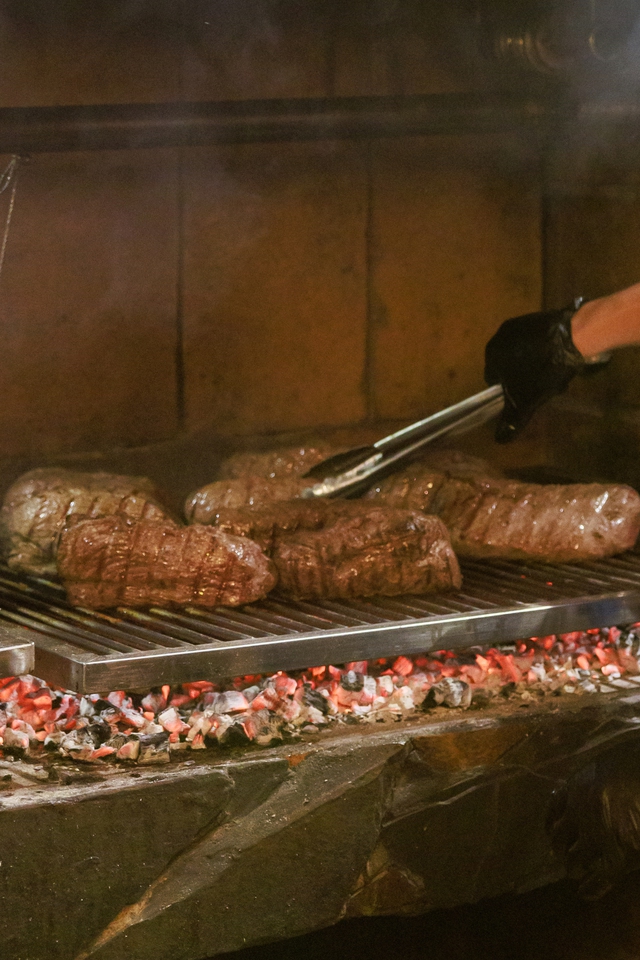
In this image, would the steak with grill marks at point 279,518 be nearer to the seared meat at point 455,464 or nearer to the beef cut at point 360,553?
the beef cut at point 360,553

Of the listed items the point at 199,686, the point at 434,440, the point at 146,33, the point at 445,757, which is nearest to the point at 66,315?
the point at 146,33

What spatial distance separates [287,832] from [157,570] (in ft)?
3.17

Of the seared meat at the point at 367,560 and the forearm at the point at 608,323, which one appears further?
the forearm at the point at 608,323

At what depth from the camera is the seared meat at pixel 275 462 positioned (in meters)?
4.62

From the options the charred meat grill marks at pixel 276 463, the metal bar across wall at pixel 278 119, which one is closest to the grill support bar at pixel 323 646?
the charred meat grill marks at pixel 276 463

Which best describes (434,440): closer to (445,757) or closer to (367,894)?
(445,757)

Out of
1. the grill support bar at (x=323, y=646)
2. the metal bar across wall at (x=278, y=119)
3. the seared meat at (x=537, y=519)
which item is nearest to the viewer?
the grill support bar at (x=323, y=646)

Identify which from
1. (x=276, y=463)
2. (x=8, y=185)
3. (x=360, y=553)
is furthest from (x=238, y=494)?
(x=8, y=185)

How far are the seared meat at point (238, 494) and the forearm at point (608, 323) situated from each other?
120 centimetres

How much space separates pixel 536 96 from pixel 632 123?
1.66ft

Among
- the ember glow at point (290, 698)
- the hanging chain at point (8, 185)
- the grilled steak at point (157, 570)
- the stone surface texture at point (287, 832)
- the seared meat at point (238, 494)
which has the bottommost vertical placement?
the stone surface texture at point (287, 832)

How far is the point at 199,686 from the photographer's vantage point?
3342 mm

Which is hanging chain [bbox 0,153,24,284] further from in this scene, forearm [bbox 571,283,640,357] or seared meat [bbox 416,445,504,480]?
forearm [bbox 571,283,640,357]

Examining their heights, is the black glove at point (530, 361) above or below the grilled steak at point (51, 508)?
above
